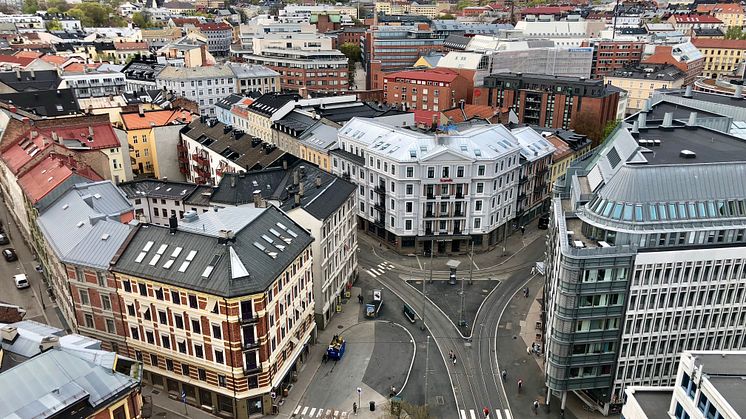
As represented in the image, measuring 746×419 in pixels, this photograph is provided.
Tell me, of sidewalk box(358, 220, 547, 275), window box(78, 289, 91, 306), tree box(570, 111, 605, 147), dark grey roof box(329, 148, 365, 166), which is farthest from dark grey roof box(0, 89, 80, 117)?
tree box(570, 111, 605, 147)

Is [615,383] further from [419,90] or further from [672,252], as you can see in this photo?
[419,90]

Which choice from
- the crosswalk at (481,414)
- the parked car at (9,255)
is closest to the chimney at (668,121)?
the crosswalk at (481,414)

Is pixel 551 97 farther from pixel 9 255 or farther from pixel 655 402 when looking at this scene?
pixel 9 255

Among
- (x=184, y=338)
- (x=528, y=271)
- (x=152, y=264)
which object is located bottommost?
(x=528, y=271)

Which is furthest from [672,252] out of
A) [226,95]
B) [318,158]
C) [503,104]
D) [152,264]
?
[226,95]

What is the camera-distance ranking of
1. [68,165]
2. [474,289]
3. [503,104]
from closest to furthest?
1. [68,165]
2. [474,289]
3. [503,104]

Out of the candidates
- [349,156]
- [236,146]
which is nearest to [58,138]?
[236,146]

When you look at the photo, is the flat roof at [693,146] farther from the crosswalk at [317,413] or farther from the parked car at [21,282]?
the parked car at [21,282]

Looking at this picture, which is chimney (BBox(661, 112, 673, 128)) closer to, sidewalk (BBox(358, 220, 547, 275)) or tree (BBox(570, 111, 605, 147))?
sidewalk (BBox(358, 220, 547, 275))
